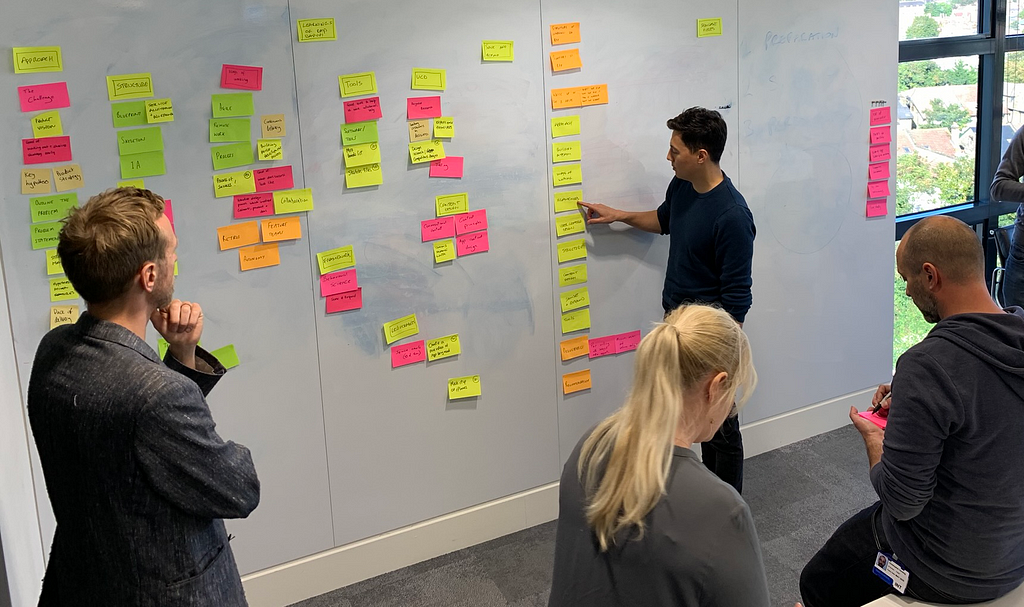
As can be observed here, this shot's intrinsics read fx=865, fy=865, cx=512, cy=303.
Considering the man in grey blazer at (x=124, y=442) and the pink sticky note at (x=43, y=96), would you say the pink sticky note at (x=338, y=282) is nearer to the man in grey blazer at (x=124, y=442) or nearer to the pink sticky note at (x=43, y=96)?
the pink sticky note at (x=43, y=96)

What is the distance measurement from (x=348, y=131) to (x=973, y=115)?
343 centimetres

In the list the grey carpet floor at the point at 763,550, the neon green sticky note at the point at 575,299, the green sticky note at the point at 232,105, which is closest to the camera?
the green sticky note at the point at 232,105

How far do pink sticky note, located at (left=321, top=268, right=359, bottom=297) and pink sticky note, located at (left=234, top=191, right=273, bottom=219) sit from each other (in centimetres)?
28

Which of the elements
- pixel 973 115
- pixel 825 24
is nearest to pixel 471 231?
pixel 825 24

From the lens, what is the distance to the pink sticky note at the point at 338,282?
9.20 feet

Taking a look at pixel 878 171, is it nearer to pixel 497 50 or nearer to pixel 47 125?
pixel 497 50

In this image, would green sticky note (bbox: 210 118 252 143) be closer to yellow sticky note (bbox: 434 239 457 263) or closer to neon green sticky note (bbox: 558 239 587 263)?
yellow sticky note (bbox: 434 239 457 263)

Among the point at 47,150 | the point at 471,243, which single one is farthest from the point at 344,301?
the point at 47,150

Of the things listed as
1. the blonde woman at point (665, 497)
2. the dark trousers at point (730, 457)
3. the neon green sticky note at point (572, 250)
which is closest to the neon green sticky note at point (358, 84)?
the neon green sticky note at point (572, 250)

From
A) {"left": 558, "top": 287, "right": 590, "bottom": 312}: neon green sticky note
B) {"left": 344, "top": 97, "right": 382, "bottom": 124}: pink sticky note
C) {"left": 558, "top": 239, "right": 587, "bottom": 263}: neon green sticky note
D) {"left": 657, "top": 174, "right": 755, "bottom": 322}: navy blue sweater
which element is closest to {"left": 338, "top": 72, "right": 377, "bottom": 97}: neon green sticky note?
{"left": 344, "top": 97, "right": 382, "bottom": 124}: pink sticky note

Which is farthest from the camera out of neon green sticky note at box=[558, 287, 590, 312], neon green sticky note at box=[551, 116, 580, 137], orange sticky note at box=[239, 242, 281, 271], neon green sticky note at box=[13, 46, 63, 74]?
neon green sticky note at box=[558, 287, 590, 312]

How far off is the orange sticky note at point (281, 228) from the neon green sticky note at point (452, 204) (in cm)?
48

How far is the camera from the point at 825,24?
3.73 meters

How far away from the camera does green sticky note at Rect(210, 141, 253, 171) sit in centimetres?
259
